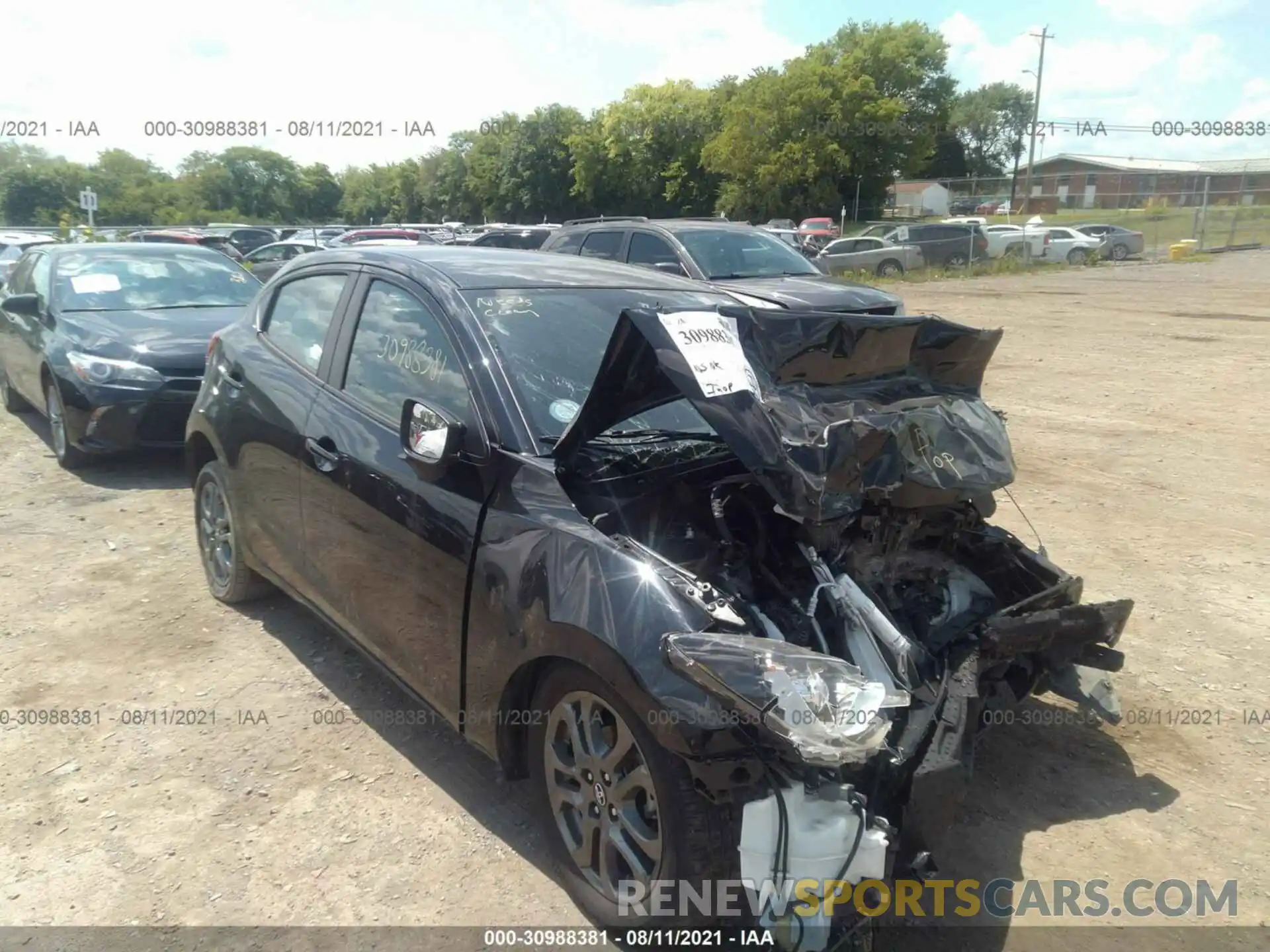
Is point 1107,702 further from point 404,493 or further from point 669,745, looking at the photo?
point 404,493

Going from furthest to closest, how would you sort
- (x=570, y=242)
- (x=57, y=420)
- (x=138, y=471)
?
(x=570, y=242) → (x=138, y=471) → (x=57, y=420)

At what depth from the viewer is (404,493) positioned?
11.0 ft

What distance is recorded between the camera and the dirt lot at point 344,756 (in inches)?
121

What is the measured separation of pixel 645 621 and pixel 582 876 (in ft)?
2.92

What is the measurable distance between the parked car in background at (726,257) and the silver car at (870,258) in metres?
18.0

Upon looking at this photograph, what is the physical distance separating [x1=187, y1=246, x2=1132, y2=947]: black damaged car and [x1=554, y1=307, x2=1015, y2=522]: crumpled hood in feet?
0.03

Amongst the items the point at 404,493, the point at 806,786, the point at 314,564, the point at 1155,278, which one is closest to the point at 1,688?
the point at 314,564

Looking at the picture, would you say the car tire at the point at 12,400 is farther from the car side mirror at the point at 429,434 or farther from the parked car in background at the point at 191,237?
the parked car in background at the point at 191,237

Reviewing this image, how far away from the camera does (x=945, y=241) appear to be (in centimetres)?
2923

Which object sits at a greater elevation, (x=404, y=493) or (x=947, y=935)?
(x=404, y=493)

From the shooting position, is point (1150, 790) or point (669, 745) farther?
point (1150, 790)

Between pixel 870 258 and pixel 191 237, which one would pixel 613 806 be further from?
pixel 191 237

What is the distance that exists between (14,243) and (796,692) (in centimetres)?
2584

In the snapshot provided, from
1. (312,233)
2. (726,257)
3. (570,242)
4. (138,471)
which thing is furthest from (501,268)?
(312,233)
